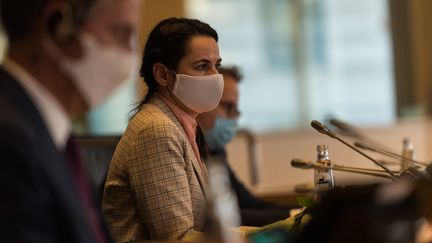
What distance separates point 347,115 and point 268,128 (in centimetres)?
62

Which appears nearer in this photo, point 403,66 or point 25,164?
point 25,164

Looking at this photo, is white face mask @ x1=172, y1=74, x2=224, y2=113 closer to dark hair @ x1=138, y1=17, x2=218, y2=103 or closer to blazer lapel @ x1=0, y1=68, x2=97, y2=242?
dark hair @ x1=138, y1=17, x2=218, y2=103

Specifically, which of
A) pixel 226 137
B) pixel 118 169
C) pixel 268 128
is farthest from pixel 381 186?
pixel 268 128

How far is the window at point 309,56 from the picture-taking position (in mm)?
5984

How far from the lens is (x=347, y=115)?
236 inches

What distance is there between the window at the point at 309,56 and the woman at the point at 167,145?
3.86 m

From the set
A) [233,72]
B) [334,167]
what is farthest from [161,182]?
[233,72]

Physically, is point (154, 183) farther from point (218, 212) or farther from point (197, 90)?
point (218, 212)

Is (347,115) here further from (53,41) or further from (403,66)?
(53,41)

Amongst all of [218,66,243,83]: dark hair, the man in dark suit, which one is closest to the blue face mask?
[218,66,243,83]: dark hair

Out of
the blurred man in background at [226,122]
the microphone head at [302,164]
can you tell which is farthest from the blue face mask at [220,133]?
the microphone head at [302,164]

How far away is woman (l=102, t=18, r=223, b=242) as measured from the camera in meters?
1.88

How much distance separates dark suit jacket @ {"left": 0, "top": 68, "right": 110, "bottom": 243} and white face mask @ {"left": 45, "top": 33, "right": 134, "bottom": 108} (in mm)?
93

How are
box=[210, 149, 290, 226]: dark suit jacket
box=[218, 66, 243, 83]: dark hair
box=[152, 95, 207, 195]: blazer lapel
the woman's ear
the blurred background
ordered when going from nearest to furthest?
box=[152, 95, 207, 195]: blazer lapel → the woman's ear → box=[210, 149, 290, 226]: dark suit jacket → box=[218, 66, 243, 83]: dark hair → the blurred background
